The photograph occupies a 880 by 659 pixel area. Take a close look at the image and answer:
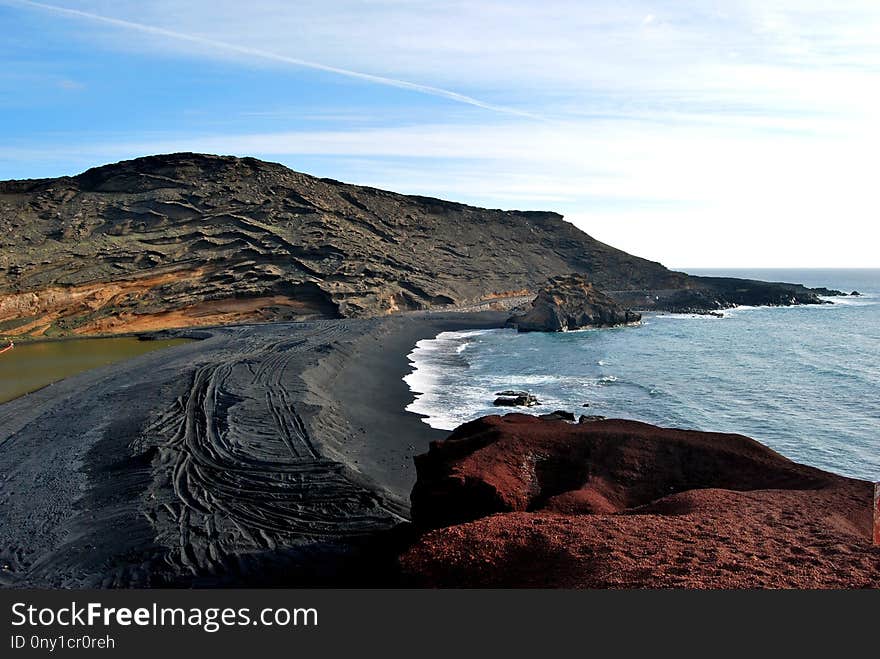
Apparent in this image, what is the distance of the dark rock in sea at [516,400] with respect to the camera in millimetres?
22064

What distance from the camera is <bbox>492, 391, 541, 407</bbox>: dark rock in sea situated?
72.4ft

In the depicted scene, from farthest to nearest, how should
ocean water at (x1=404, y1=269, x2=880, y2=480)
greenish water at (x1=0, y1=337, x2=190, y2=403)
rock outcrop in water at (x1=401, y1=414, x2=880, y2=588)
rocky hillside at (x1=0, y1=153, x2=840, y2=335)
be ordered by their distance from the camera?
Answer: rocky hillside at (x1=0, y1=153, x2=840, y2=335)
greenish water at (x1=0, y1=337, x2=190, y2=403)
ocean water at (x1=404, y1=269, x2=880, y2=480)
rock outcrop in water at (x1=401, y1=414, x2=880, y2=588)

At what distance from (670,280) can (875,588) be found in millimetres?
90671

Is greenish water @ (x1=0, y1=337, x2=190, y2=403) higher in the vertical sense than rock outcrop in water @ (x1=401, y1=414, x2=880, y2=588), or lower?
lower

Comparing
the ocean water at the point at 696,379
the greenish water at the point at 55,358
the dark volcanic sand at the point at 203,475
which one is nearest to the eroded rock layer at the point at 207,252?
the greenish water at the point at 55,358

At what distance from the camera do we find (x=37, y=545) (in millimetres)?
10289

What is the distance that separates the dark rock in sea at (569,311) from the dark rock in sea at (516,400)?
1078 inches

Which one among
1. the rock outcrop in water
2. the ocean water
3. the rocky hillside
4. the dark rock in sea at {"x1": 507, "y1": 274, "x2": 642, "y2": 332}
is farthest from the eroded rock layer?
the rock outcrop in water

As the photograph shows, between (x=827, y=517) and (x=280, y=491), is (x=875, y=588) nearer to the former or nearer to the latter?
(x=827, y=517)

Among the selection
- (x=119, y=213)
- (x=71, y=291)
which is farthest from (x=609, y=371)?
(x=119, y=213)

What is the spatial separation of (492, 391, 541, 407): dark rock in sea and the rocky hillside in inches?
1184

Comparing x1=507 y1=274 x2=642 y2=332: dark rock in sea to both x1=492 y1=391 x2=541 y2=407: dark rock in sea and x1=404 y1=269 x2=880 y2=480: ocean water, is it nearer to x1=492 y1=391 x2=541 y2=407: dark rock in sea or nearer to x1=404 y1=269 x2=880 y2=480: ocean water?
x1=404 y1=269 x2=880 y2=480: ocean water

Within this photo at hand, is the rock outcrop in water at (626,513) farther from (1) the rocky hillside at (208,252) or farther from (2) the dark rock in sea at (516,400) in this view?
(1) the rocky hillside at (208,252)

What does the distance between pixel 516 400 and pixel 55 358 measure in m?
25.8
